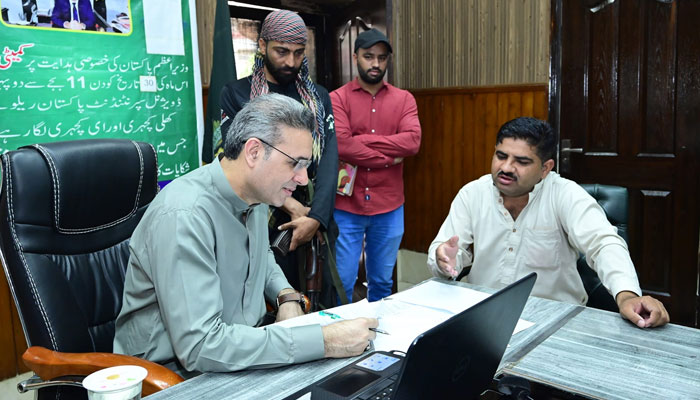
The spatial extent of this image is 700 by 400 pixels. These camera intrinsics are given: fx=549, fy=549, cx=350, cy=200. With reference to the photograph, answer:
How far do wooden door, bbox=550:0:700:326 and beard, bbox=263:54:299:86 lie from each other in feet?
6.24

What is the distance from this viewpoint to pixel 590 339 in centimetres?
132

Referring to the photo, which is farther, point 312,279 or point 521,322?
point 312,279

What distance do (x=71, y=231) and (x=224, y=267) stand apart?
452 mm

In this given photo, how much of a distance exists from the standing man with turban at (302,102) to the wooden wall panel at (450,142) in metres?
1.65

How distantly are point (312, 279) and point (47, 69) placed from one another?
165cm

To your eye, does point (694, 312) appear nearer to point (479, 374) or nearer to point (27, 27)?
point (479, 374)

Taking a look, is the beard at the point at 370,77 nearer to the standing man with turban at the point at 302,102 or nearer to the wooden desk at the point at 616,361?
the standing man with turban at the point at 302,102

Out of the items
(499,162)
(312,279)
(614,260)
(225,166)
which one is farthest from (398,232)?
(225,166)

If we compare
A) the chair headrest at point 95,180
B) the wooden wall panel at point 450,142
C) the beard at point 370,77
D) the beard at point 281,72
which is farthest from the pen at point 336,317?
the wooden wall panel at point 450,142

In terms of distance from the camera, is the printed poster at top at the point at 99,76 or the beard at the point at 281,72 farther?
the printed poster at top at the point at 99,76

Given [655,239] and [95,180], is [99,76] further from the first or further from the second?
[655,239]

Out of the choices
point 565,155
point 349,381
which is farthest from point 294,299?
point 565,155

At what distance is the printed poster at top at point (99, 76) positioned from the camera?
2562mm

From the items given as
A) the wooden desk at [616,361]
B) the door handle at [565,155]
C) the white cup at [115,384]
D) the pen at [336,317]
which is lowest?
the wooden desk at [616,361]
